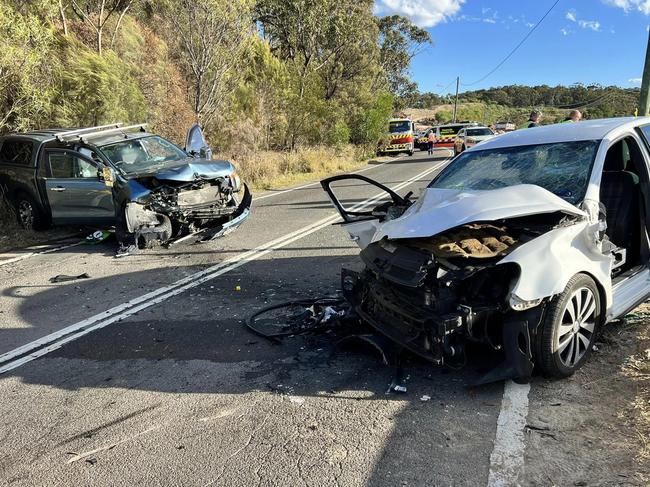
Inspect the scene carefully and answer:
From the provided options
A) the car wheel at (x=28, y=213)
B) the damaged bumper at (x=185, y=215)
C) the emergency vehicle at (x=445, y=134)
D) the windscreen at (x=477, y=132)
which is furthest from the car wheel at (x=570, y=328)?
the emergency vehicle at (x=445, y=134)

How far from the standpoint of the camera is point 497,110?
112375mm

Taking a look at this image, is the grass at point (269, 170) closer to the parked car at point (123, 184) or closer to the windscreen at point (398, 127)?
the parked car at point (123, 184)

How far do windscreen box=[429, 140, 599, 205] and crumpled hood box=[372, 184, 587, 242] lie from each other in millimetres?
367

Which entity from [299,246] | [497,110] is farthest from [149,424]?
[497,110]

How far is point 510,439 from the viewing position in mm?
2910

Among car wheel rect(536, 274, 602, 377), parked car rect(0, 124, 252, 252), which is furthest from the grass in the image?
car wheel rect(536, 274, 602, 377)

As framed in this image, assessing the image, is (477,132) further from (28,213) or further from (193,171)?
(28,213)

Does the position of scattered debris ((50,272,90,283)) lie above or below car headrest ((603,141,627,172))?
below

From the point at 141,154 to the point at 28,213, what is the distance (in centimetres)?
266

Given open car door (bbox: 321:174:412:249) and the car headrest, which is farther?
the car headrest

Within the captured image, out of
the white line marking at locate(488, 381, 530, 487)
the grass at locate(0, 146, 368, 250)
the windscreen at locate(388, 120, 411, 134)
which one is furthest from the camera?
the windscreen at locate(388, 120, 411, 134)

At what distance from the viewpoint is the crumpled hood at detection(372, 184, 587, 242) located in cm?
345

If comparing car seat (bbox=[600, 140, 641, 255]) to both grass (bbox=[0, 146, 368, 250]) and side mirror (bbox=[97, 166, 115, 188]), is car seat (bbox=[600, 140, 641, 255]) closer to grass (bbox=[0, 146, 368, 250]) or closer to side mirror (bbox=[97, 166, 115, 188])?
side mirror (bbox=[97, 166, 115, 188])

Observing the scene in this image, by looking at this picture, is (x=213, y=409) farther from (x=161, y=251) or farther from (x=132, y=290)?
(x=161, y=251)
